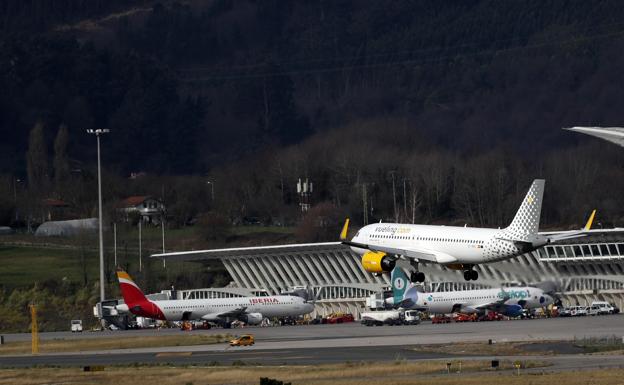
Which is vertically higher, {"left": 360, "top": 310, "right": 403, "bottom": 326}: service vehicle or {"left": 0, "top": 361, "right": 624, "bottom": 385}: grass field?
{"left": 360, "top": 310, "right": 403, "bottom": 326}: service vehicle

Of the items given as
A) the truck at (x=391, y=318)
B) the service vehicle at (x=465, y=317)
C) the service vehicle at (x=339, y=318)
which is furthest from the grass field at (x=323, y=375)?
the service vehicle at (x=339, y=318)

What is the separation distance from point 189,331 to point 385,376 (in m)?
71.4

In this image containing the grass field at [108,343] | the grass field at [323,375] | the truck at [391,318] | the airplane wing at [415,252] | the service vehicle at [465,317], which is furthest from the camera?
the service vehicle at [465,317]

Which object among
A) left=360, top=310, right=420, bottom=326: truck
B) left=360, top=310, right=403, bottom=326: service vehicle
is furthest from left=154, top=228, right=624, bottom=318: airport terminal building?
left=360, top=310, right=403, bottom=326: service vehicle

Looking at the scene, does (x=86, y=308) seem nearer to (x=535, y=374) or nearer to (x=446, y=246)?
(x=446, y=246)

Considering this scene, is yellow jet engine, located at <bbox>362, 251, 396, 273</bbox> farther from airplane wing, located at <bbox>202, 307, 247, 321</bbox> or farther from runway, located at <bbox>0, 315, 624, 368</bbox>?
airplane wing, located at <bbox>202, 307, 247, 321</bbox>

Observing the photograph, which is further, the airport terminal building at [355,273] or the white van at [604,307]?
the airport terminal building at [355,273]

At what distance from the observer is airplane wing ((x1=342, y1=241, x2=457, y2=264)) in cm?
12138

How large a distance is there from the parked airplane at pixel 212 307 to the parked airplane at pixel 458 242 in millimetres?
41831

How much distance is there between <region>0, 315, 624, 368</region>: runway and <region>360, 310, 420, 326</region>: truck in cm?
173

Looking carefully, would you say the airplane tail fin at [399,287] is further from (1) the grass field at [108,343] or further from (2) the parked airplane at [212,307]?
(1) the grass field at [108,343]

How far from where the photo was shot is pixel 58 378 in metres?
96.1

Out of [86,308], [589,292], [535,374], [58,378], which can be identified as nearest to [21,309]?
[86,308]

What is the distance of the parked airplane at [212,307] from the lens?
16300cm
